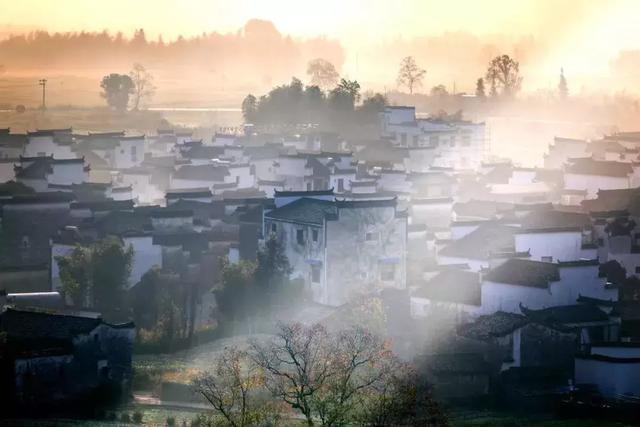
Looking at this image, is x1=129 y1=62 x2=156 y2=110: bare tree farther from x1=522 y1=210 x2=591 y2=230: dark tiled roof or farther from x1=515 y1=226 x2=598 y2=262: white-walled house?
x1=515 y1=226 x2=598 y2=262: white-walled house

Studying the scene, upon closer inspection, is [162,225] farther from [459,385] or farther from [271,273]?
[459,385]

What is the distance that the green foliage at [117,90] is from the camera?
55.1 m

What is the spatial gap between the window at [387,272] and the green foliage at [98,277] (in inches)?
185

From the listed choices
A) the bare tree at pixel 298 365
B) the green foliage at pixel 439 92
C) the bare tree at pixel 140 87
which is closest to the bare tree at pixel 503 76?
the green foliage at pixel 439 92

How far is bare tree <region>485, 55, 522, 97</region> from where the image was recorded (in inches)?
A: 2457

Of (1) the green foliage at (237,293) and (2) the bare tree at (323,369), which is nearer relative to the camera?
(2) the bare tree at (323,369)

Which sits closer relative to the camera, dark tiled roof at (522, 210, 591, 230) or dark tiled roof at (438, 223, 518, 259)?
dark tiled roof at (438, 223, 518, 259)

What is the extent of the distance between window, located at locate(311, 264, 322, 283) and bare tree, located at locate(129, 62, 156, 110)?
1268 inches

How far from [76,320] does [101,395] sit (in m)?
1.30

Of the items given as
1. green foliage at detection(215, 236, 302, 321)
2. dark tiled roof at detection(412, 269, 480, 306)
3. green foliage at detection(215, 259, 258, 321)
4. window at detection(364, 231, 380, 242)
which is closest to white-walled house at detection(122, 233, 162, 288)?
green foliage at detection(215, 236, 302, 321)

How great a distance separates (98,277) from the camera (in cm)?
2616

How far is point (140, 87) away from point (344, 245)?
3567cm

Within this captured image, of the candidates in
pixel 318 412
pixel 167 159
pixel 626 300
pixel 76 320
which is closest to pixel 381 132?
pixel 167 159

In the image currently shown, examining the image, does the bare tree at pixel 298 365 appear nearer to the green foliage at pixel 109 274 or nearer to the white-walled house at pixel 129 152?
the green foliage at pixel 109 274
